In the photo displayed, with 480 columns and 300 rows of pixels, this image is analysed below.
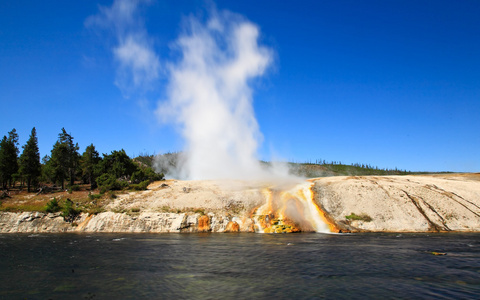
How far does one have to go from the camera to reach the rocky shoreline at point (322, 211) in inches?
1302

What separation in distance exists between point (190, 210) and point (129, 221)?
7837 mm

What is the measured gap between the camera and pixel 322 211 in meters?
35.8

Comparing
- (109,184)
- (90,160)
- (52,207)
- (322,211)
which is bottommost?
(322,211)

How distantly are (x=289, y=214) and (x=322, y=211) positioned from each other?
4302mm

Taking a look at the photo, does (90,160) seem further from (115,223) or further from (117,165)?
(115,223)

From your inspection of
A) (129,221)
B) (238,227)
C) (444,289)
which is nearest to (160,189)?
(129,221)

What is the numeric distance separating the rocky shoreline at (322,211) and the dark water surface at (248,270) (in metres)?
7.87

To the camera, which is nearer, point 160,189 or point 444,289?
point 444,289

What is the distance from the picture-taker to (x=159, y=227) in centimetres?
3584

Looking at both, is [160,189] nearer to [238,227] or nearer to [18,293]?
[238,227]

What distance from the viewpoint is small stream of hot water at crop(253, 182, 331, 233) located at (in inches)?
1309

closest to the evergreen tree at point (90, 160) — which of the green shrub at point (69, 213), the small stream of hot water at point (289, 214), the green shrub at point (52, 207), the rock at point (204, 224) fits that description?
the green shrub at point (52, 207)

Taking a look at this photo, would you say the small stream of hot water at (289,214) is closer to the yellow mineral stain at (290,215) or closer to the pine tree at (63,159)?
the yellow mineral stain at (290,215)

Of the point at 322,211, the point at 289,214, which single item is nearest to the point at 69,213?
the point at 289,214
